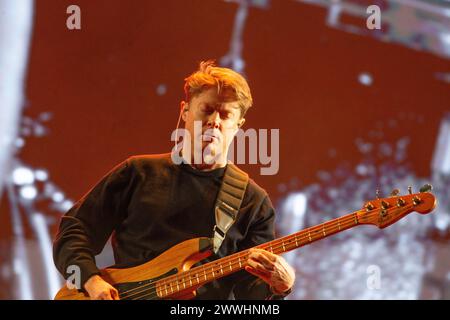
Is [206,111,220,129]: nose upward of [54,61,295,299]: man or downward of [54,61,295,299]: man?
upward

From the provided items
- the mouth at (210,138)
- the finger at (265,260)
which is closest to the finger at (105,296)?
the finger at (265,260)

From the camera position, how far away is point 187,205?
2707 millimetres

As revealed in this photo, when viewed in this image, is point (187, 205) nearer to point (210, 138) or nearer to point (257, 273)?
point (210, 138)

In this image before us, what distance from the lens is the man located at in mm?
2678

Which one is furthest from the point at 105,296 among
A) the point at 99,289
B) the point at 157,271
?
the point at 157,271

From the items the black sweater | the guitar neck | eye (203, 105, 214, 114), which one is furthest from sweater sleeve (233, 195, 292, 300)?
eye (203, 105, 214, 114)

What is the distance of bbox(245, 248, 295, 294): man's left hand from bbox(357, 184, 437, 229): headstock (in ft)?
1.01

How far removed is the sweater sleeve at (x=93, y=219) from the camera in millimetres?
2662

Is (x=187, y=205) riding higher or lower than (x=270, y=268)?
higher

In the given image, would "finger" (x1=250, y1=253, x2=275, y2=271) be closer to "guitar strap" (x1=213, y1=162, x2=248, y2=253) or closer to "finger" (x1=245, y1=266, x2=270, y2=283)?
"finger" (x1=245, y1=266, x2=270, y2=283)

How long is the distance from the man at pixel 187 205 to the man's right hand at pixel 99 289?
0.32 ft

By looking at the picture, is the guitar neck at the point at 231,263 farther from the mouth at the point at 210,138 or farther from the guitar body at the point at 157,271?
the mouth at the point at 210,138

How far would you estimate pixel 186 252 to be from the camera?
261 centimetres
